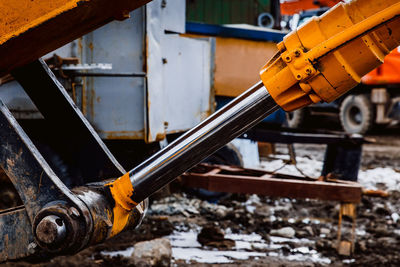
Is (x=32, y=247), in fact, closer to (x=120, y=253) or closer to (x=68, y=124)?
(x=68, y=124)

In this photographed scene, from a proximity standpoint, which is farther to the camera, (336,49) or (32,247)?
(32,247)

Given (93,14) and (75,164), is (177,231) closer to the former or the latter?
(75,164)

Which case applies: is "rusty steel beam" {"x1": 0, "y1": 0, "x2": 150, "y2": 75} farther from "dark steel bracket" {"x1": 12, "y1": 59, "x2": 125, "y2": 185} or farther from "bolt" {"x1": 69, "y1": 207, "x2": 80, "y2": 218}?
"bolt" {"x1": 69, "y1": 207, "x2": 80, "y2": 218}

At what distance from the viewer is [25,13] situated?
1402 mm

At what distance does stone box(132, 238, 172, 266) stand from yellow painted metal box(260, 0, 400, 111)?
1.75m

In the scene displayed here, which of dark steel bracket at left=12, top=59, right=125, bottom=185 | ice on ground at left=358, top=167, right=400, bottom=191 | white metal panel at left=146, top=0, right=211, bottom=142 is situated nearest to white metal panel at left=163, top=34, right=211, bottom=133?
white metal panel at left=146, top=0, right=211, bottom=142

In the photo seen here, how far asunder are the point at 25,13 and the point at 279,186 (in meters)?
2.50

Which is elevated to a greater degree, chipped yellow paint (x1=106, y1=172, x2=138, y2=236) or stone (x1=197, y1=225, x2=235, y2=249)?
chipped yellow paint (x1=106, y1=172, x2=138, y2=236)

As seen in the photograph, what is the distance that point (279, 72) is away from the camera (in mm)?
1560

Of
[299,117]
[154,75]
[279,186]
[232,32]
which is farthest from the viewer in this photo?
[299,117]

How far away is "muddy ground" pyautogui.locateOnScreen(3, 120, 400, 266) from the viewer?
10.5 ft

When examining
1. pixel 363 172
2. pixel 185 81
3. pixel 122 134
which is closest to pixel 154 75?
pixel 122 134

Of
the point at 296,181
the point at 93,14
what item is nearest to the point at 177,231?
the point at 296,181

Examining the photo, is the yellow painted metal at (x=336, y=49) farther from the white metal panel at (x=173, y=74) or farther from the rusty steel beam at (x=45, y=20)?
the white metal panel at (x=173, y=74)
